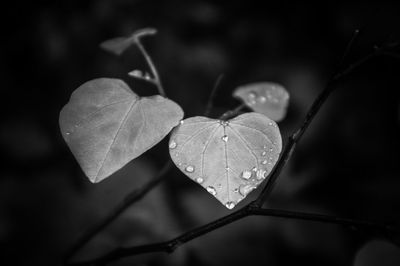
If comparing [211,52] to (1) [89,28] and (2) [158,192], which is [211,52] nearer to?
(1) [89,28]

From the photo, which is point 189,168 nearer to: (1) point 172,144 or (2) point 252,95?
(1) point 172,144

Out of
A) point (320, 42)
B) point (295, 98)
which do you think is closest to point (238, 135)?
point (295, 98)

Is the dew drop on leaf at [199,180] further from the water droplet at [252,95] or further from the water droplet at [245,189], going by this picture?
the water droplet at [252,95]

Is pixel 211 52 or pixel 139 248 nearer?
pixel 139 248

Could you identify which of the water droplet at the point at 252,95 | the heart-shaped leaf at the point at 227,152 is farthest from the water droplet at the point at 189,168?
the water droplet at the point at 252,95

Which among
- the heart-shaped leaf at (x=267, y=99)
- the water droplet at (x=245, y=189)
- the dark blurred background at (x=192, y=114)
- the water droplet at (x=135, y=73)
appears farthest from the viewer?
the dark blurred background at (x=192, y=114)
